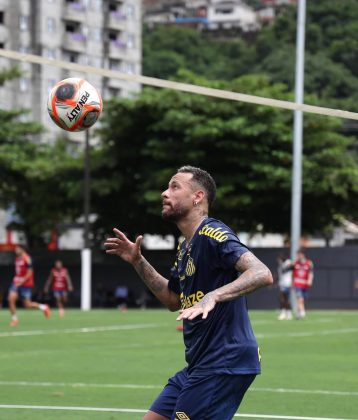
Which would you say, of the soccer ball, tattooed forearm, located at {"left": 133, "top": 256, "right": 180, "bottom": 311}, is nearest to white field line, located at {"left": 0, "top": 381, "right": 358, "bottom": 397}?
the soccer ball

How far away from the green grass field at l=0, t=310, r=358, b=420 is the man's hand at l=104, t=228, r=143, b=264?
429cm

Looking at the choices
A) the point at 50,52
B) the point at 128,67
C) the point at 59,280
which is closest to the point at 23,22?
the point at 50,52

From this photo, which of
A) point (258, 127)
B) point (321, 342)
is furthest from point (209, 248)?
point (258, 127)

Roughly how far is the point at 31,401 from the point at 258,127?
35.5m

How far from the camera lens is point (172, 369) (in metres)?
16.9

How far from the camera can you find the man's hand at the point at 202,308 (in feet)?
21.5

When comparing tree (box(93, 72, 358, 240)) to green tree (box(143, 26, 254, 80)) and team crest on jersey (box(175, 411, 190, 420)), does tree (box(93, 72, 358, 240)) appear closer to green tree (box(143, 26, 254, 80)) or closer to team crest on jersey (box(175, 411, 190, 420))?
green tree (box(143, 26, 254, 80))

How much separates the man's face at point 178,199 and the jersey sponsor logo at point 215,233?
17cm

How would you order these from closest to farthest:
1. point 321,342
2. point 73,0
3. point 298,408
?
point 298,408, point 321,342, point 73,0

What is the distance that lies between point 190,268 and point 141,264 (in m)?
0.59

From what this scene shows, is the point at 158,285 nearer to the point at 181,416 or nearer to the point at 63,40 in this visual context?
the point at 181,416

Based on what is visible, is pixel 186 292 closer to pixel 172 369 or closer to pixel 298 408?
pixel 298 408

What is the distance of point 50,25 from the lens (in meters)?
90.2

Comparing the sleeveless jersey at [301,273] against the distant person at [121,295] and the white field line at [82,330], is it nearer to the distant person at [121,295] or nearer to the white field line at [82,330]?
the white field line at [82,330]
